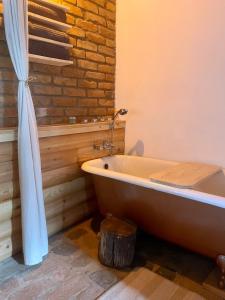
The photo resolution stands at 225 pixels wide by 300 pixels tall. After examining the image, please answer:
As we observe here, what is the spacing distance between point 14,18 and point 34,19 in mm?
398

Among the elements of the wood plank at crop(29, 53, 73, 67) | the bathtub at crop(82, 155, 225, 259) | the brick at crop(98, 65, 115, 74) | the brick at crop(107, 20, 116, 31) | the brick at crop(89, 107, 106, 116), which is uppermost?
the brick at crop(107, 20, 116, 31)

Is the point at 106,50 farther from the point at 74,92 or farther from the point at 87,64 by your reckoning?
the point at 74,92

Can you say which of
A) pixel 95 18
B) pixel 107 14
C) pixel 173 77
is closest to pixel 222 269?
pixel 173 77

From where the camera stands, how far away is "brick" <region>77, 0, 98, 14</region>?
244 centimetres

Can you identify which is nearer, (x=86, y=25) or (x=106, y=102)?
(x=86, y=25)

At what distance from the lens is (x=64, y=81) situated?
237cm

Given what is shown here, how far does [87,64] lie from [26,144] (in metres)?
1.30

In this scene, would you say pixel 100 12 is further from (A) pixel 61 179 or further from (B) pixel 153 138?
(A) pixel 61 179

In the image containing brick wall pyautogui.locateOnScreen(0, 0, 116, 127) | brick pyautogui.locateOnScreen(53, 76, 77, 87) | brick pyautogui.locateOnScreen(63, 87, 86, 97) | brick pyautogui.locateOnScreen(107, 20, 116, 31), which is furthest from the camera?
brick pyautogui.locateOnScreen(107, 20, 116, 31)

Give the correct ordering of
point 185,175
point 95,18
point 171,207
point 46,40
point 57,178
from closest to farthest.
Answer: point 171,207 < point 185,175 < point 46,40 < point 57,178 < point 95,18

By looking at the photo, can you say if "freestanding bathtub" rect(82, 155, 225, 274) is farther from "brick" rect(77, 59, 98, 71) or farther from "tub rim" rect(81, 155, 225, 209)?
"brick" rect(77, 59, 98, 71)

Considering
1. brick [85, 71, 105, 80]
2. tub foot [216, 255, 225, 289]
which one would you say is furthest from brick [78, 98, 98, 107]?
tub foot [216, 255, 225, 289]

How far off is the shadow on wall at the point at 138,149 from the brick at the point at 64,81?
943mm

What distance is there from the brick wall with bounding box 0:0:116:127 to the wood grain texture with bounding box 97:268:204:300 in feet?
4.78
